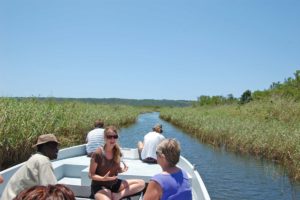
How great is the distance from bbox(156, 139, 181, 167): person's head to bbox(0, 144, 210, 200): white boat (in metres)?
2.06

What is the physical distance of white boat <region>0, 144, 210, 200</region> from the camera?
5547mm

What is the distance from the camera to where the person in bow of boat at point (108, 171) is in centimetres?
486

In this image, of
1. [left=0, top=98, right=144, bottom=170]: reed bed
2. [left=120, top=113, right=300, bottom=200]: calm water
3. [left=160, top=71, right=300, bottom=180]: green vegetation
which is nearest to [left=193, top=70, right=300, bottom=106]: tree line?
[left=160, top=71, right=300, bottom=180]: green vegetation

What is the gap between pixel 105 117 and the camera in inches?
1020

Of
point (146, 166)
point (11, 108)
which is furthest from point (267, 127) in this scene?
point (11, 108)

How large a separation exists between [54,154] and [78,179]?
3.88m

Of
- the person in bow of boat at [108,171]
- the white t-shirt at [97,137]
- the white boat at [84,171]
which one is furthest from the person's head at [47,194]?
the white t-shirt at [97,137]

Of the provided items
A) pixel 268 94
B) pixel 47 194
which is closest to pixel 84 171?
pixel 47 194

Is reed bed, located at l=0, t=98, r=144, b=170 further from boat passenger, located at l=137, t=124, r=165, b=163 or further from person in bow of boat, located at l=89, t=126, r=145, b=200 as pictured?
person in bow of boat, located at l=89, t=126, r=145, b=200

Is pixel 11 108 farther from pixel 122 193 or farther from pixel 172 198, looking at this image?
pixel 172 198

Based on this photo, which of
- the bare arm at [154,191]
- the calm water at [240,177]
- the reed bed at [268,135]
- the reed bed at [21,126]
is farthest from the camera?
the reed bed at [268,135]

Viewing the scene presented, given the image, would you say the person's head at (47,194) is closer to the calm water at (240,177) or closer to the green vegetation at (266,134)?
the calm water at (240,177)

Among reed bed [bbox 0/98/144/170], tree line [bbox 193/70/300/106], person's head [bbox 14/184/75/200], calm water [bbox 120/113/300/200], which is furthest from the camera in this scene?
tree line [bbox 193/70/300/106]

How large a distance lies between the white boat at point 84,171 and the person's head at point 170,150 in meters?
2.06
